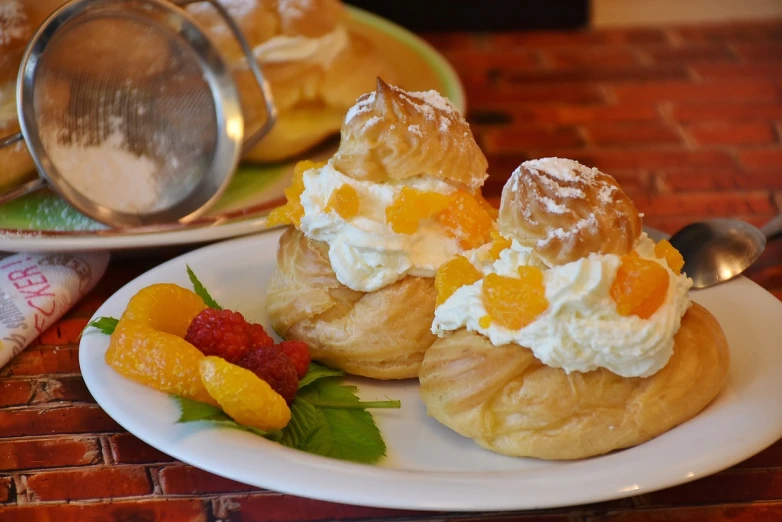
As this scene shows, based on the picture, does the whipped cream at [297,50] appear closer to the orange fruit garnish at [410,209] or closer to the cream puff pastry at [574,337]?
the orange fruit garnish at [410,209]

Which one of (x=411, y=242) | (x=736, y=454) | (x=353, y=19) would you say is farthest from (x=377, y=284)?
(x=353, y=19)

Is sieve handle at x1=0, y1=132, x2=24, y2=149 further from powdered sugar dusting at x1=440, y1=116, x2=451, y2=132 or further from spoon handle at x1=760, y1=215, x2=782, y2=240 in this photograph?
spoon handle at x1=760, y1=215, x2=782, y2=240

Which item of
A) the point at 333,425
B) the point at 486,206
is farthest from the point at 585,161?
the point at 333,425

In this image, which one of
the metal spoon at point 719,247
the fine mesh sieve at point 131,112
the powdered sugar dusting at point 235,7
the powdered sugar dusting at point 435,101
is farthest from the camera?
A: the powdered sugar dusting at point 235,7

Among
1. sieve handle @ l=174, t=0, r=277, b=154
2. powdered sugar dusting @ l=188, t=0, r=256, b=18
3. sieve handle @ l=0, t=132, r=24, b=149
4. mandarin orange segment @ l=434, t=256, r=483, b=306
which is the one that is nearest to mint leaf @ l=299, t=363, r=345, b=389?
mandarin orange segment @ l=434, t=256, r=483, b=306

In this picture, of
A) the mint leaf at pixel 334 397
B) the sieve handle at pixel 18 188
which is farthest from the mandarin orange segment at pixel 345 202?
the sieve handle at pixel 18 188

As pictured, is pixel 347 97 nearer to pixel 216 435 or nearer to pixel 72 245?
pixel 72 245

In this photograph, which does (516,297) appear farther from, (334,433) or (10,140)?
(10,140)
